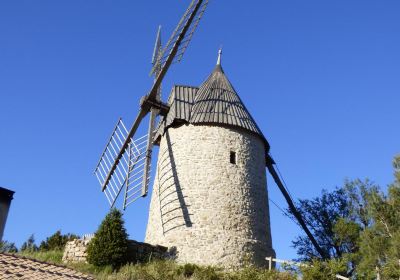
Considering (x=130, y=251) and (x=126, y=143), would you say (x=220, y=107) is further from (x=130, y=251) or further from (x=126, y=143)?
(x=130, y=251)

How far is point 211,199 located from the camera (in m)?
14.4

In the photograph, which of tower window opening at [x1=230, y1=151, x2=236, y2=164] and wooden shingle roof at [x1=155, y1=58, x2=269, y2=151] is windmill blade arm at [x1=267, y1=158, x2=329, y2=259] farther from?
tower window opening at [x1=230, y1=151, x2=236, y2=164]

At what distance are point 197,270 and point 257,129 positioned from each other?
19.1 feet

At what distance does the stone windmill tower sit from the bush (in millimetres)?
1851

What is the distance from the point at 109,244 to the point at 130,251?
3.05 ft

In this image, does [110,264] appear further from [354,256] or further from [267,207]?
[354,256]

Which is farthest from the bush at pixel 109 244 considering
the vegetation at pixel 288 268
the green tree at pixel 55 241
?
the green tree at pixel 55 241

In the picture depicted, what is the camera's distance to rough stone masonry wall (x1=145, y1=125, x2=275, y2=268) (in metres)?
13.8

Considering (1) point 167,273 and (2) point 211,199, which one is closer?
(1) point 167,273

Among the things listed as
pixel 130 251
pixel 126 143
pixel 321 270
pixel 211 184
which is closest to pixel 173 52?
pixel 126 143

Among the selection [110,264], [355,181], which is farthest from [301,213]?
[110,264]

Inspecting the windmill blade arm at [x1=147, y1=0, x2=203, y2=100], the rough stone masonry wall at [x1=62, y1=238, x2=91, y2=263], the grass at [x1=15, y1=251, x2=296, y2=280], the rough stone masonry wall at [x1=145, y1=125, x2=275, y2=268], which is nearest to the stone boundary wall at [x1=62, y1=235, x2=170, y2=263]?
the rough stone masonry wall at [x1=62, y1=238, x2=91, y2=263]

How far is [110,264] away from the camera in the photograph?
1213 cm

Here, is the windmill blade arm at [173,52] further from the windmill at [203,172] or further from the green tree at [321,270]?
the green tree at [321,270]
